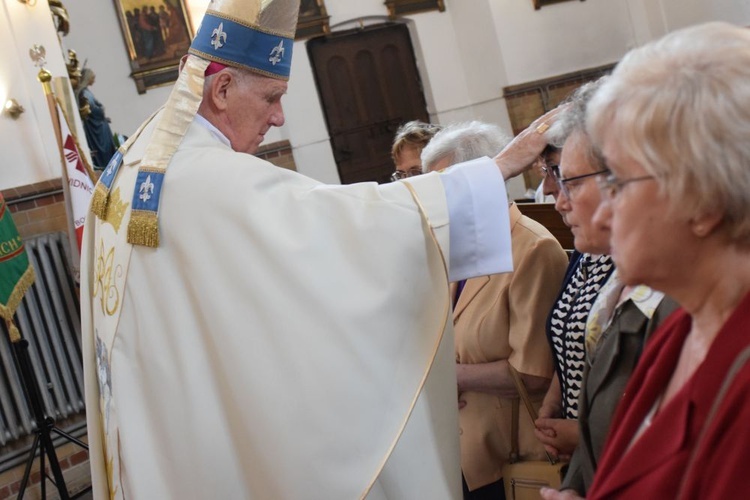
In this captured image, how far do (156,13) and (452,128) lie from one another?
6406 mm

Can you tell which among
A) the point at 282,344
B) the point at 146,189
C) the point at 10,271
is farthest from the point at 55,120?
the point at 282,344

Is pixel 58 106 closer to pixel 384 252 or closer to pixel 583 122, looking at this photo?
pixel 384 252

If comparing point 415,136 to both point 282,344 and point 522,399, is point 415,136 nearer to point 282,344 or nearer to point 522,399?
point 522,399

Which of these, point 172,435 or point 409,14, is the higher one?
point 409,14

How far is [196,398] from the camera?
2053mm

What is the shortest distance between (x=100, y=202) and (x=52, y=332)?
3.16 meters

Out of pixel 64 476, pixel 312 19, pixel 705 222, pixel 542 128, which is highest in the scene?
pixel 312 19

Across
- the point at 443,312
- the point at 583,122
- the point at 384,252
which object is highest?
the point at 583,122

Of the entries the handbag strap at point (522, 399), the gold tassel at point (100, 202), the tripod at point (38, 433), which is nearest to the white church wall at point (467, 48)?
the tripod at point (38, 433)

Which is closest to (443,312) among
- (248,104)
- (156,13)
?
(248,104)

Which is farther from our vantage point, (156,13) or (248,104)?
(156,13)

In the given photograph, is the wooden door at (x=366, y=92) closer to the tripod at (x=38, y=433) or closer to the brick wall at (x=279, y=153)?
the brick wall at (x=279, y=153)

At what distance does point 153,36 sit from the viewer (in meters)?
8.30

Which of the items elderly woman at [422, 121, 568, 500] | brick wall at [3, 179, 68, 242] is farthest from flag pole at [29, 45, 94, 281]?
elderly woman at [422, 121, 568, 500]
